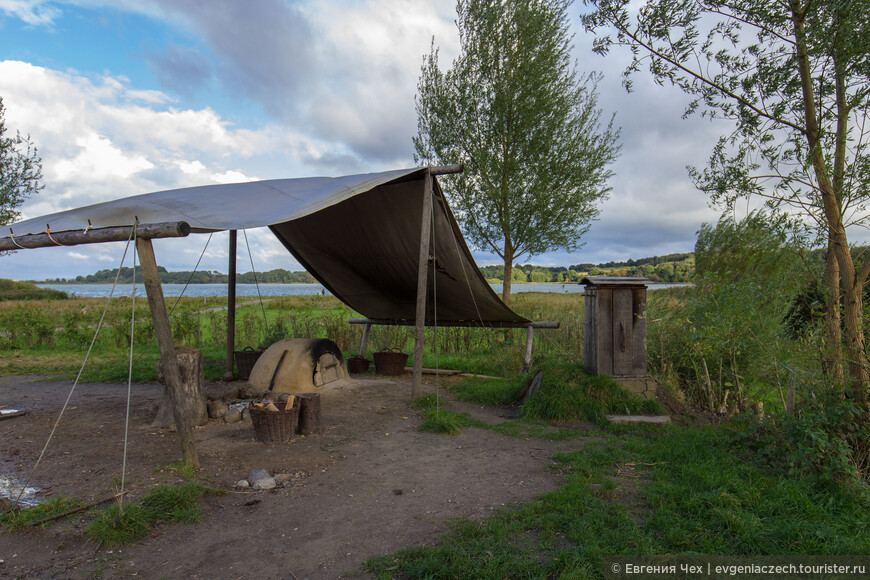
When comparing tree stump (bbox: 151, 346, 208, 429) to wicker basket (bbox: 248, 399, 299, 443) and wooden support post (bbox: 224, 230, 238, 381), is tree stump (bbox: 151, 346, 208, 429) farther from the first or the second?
wooden support post (bbox: 224, 230, 238, 381)

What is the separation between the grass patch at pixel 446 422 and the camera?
16.8 feet

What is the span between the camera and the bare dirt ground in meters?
2.64

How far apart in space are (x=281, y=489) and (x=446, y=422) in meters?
1.95

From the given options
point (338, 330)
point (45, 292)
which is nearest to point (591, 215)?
point (338, 330)

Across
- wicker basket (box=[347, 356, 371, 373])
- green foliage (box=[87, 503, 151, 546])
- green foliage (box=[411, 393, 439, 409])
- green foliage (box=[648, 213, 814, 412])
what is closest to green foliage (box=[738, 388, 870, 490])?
green foliage (box=[648, 213, 814, 412])

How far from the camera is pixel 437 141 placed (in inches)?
454

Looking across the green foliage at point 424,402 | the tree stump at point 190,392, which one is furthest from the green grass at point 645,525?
the tree stump at point 190,392

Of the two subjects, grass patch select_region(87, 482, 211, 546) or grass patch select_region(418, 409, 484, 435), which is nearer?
grass patch select_region(87, 482, 211, 546)

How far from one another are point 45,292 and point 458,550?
37.1 metres

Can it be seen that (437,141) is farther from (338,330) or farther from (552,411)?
(552,411)

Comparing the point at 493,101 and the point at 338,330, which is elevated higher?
the point at 493,101

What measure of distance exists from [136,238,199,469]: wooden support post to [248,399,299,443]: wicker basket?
73 cm

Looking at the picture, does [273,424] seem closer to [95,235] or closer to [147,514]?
[147,514]

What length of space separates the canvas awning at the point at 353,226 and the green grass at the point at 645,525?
2700mm
